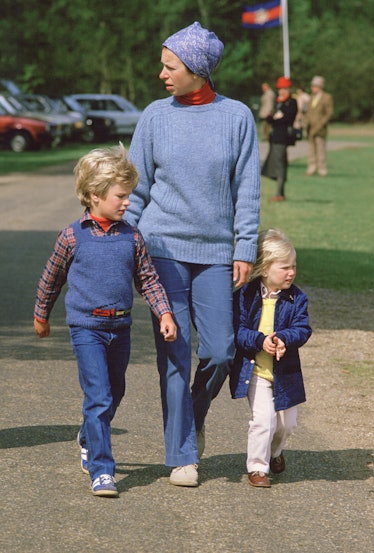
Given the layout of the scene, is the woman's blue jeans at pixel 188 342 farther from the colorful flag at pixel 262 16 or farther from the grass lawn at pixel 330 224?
the colorful flag at pixel 262 16

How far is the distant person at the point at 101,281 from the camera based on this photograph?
202 inches

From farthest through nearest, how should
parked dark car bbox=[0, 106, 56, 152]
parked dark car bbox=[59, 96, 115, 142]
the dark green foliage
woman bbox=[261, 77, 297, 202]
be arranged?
the dark green foliage < parked dark car bbox=[59, 96, 115, 142] < parked dark car bbox=[0, 106, 56, 152] < woman bbox=[261, 77, 297, 202]

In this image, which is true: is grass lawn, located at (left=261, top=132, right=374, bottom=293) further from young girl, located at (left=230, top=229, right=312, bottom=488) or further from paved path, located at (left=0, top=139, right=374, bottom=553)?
young girl, located at (left=230, top=229, right=312, bottom=488)

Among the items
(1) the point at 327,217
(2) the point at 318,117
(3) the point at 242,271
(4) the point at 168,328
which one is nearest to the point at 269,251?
(3) the point at 242,271

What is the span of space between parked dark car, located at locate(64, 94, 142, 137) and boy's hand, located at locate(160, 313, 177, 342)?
41477mm

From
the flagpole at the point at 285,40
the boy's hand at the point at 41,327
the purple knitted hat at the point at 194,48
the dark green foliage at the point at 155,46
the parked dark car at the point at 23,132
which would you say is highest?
the purple knitted hat at the point at 194,48

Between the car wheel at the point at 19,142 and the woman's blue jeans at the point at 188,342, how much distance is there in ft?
115

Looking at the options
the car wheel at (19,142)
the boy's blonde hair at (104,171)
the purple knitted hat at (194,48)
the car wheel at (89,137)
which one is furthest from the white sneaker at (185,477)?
the car wheel at (89,137)

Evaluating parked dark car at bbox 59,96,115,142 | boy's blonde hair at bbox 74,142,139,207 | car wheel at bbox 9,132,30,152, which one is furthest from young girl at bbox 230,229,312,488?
parked dark car at bbox 59,96,115,142

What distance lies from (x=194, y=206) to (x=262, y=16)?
164 feet

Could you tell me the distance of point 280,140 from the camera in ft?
71.8

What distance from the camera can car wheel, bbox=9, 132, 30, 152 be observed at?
3988 cm

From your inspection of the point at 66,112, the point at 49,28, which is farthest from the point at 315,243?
the point at 49,28

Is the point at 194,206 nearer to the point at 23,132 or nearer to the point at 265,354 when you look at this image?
the point at 265,354
